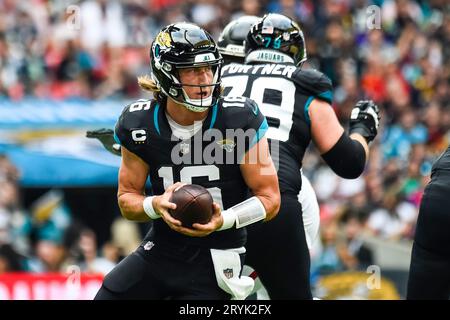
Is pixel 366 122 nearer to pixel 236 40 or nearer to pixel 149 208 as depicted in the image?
pixel 236 40

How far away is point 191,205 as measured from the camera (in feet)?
18.6

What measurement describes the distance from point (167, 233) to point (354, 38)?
1096 centimetres

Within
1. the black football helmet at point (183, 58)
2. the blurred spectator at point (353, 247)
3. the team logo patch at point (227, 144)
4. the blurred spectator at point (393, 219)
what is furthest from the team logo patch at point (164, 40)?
the blurred spectator at point (393, 219)

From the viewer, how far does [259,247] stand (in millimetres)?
6625

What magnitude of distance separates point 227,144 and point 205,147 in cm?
12

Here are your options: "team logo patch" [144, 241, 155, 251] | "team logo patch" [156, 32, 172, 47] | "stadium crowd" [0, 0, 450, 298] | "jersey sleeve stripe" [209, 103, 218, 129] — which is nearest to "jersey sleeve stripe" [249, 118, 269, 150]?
"jersey sleeve stripe" [209, 103, 218, 129]

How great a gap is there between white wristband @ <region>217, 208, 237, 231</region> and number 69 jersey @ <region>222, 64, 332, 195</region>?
0.85 m

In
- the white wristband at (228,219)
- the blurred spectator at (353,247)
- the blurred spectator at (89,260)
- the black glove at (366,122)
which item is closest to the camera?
the white wristband at (228,219)

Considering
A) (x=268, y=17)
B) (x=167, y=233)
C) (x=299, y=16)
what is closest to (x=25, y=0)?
(x=299, y=16)

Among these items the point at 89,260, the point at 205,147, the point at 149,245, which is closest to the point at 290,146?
the point at 205,147

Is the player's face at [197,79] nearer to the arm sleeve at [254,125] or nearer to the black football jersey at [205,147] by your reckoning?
the black football jersey at [205,147]

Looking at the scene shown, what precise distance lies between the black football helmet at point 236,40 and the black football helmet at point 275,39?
41 centimetres

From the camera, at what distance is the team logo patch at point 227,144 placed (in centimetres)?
588
